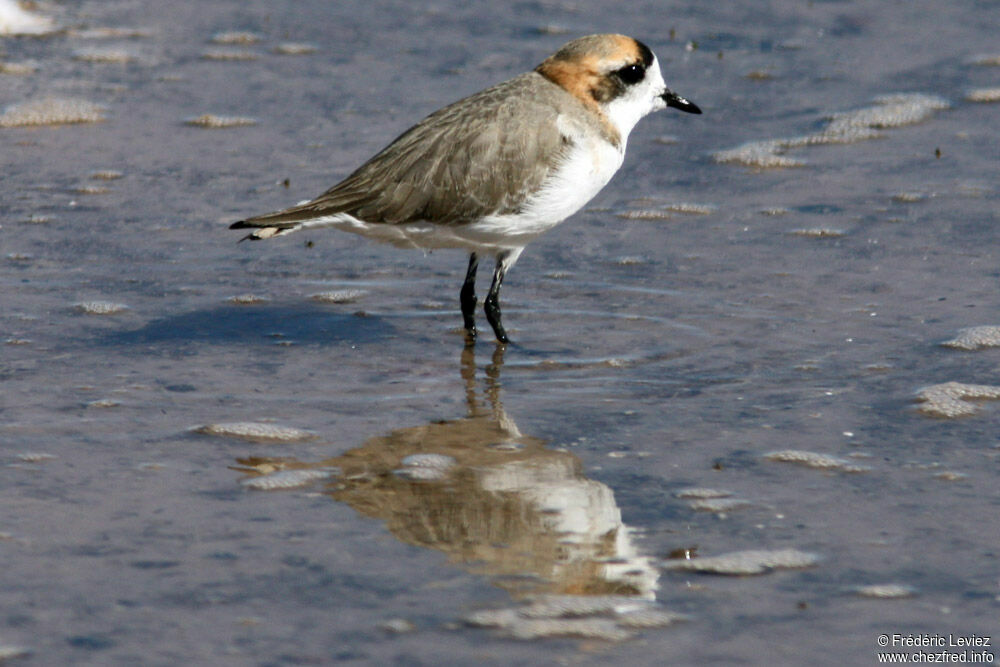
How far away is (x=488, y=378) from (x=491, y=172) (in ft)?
3.15

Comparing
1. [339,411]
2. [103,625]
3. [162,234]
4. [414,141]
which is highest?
[414,141]

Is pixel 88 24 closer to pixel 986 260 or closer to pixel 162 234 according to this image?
pixel 162 234

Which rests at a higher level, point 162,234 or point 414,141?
point 414,141

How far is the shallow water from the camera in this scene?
4199mm

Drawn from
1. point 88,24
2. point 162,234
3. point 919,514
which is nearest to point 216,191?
point 162,234

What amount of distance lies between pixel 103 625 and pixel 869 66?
8.31 metres

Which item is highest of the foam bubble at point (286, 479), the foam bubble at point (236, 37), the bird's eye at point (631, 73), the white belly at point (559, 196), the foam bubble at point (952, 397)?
the foam bubble at point (236, 37)

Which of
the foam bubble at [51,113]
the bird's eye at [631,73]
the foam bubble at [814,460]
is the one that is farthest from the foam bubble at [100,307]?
the foam bubble at [814,460]

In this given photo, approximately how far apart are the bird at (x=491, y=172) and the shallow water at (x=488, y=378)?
590mm

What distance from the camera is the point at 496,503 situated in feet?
16.2

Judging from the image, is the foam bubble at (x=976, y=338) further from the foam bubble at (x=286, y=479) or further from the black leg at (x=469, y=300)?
the foam bubble at (x=286, y=479)

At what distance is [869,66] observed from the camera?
35.3 ft

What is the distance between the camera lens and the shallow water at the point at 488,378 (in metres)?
4.20

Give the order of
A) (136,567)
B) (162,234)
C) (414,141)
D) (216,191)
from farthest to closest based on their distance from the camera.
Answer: (216,191) → (162,234) → (414,141) → (136,567)
